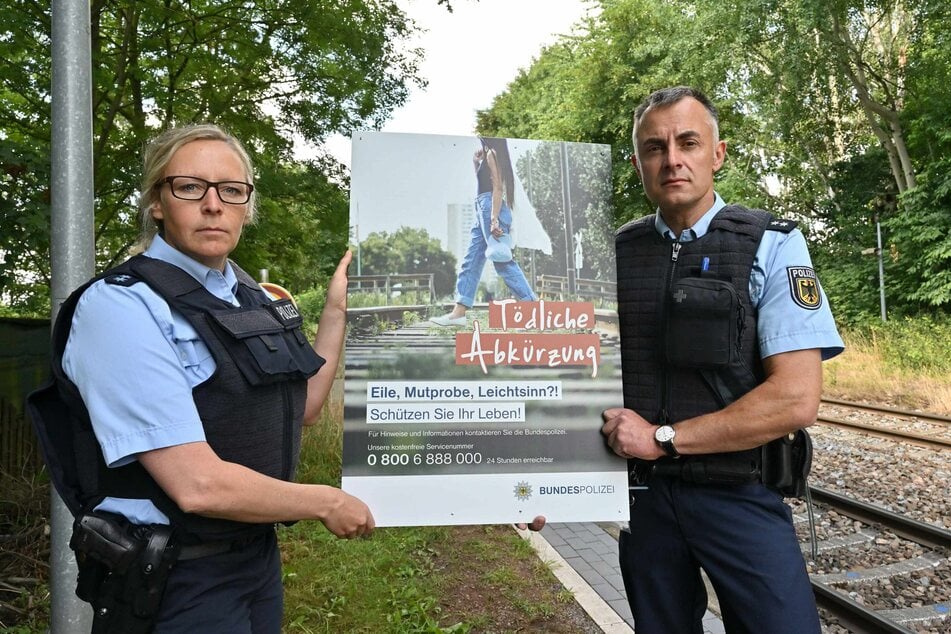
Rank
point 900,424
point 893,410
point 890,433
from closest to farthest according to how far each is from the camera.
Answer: point 890,433 < point 900,424 < point 893,410

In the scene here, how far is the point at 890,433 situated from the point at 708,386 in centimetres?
907

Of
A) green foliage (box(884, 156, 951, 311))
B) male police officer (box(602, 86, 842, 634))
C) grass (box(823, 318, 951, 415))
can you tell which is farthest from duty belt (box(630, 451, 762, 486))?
green foliage (box(884, 156, 951, 311))

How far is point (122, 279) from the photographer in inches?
69.5

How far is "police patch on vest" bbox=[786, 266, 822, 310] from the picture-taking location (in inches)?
87.3

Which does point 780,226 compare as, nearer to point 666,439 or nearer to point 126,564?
point 666,439

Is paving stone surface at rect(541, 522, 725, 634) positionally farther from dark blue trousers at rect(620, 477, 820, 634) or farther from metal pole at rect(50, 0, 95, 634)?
metal pole at rect(50, 0, 95, 634)

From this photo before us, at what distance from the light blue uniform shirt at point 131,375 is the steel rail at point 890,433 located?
31.1ft

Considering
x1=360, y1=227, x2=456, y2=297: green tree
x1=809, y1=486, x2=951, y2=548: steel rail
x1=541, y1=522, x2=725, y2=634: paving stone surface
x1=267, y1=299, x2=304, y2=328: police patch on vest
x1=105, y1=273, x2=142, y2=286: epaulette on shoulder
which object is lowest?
x1=541, y1=522, x2=725, y2=634: paving stone surface

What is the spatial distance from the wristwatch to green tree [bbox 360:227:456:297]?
0.90m

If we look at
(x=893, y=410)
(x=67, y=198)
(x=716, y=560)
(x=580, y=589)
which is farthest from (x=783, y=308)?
(x=893, y=410)

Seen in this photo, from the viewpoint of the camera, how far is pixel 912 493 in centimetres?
692

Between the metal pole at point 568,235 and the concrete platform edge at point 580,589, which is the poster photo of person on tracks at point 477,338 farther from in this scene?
the concrete platform edge at point 580,589

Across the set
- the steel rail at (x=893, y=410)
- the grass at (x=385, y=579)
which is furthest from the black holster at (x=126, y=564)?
the steel rail at (x=893, y=410)

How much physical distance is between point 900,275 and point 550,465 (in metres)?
22.4
